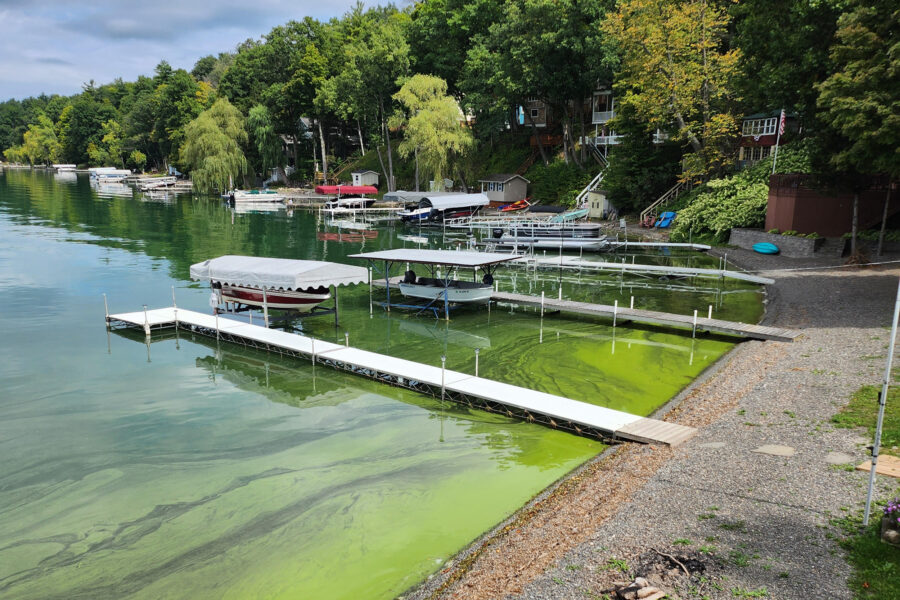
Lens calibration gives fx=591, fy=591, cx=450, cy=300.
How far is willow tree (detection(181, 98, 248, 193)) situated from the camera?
85688 mm

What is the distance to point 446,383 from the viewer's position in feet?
59.1

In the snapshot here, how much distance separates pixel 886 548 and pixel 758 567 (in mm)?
1789

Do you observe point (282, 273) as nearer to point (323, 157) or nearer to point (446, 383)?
point (446, 383)

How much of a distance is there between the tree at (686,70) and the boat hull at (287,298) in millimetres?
32649

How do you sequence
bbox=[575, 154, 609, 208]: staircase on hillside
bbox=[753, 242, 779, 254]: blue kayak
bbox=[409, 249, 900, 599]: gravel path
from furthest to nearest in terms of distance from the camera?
bbox=[575, 154, 609, 208]: staircase on hillside
bbox=[753, 242, 779, 254]: blue kayak
bbox=[409, 249, 900, 599]: gravel path

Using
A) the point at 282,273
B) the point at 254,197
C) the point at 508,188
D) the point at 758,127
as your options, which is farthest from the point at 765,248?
the point at 254,197

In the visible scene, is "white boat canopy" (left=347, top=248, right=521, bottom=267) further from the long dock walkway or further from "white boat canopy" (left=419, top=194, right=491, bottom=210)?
"white boat canopy" (left=419, top=194, right=491, bottom=210)

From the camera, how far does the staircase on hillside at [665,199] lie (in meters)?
52.7

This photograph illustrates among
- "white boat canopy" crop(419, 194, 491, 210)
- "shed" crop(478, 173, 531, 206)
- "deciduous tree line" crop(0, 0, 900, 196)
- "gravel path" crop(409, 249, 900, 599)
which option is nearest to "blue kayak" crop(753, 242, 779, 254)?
"deciduous tree line" crop(0, 0, 900, 196)

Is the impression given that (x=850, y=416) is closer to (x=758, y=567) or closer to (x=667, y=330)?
(x=758, y=567)

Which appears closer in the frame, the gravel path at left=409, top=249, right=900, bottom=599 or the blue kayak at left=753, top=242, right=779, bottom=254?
the gravel path at left=409, top=249, right=900, bottom=599

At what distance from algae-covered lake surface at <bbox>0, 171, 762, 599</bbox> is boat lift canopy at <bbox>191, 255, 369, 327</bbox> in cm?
273

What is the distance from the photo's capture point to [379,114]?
84.1m

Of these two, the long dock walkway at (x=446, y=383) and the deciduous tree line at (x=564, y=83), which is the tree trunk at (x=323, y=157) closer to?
the deciduous tree line at (x=564, y=83)
